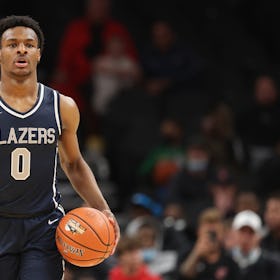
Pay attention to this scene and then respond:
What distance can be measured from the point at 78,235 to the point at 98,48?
7.04 meters

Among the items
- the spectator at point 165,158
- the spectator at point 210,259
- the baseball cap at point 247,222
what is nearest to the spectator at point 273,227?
the baseball cap at point 247,222

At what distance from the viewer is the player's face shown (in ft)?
21.2

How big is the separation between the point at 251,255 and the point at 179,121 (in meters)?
3.46

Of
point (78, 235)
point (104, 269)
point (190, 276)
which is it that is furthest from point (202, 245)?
point (78, 235)

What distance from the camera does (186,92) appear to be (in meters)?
13.6

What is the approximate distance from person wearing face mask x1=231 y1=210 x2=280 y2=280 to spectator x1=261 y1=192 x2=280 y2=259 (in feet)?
1.32

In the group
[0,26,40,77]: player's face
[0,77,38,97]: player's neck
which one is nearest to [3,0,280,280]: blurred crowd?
[0,77,38,97]: player's neck

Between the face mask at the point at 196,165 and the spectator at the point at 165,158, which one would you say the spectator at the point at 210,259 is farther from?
the spectator at the point at 165,158

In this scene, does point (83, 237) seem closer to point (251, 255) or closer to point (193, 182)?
point (251, 255)

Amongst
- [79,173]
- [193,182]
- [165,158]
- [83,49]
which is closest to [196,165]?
[193,182]

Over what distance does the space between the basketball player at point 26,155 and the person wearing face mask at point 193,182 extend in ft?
16.4

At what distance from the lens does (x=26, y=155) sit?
651cm

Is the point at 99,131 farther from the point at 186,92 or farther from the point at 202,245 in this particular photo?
the point at 202,245

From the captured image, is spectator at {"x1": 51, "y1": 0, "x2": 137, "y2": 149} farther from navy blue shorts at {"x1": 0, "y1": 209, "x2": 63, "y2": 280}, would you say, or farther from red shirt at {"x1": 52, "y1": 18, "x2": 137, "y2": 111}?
navy blue shorts at {"x1": 0, "y1": 209, "x2": 63, "y2": 280}
